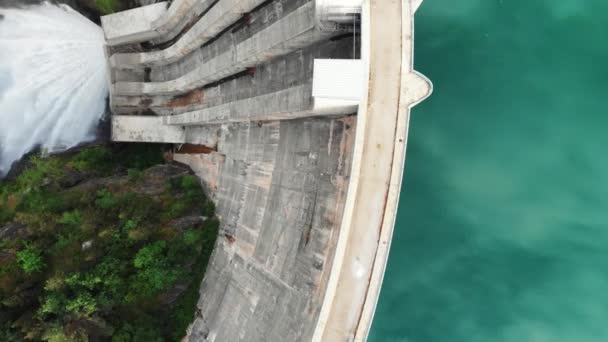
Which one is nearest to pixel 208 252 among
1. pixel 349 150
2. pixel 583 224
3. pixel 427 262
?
pixel 349 150

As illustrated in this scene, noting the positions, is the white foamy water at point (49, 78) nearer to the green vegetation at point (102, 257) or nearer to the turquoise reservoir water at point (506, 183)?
the green vegetation at point (102, 257)

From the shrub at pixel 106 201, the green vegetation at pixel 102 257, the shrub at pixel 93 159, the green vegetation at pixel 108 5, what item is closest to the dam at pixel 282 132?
the shrub at pixel 93 159

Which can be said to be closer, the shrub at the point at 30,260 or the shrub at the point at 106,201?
the shrub at the point at 30,260

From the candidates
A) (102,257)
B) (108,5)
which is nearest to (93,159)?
(102,257)

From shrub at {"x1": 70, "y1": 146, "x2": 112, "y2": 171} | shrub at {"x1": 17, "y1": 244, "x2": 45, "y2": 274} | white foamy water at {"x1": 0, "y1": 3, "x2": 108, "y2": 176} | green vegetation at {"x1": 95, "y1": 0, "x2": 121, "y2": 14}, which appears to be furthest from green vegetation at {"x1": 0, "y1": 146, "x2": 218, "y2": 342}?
green vegetation at {"x1": 95, "y1": 0, "x2": 121, "y2": 14}

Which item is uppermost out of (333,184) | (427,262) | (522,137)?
(522,137)

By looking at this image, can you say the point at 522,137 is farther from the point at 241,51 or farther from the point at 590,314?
the point at 241,51
